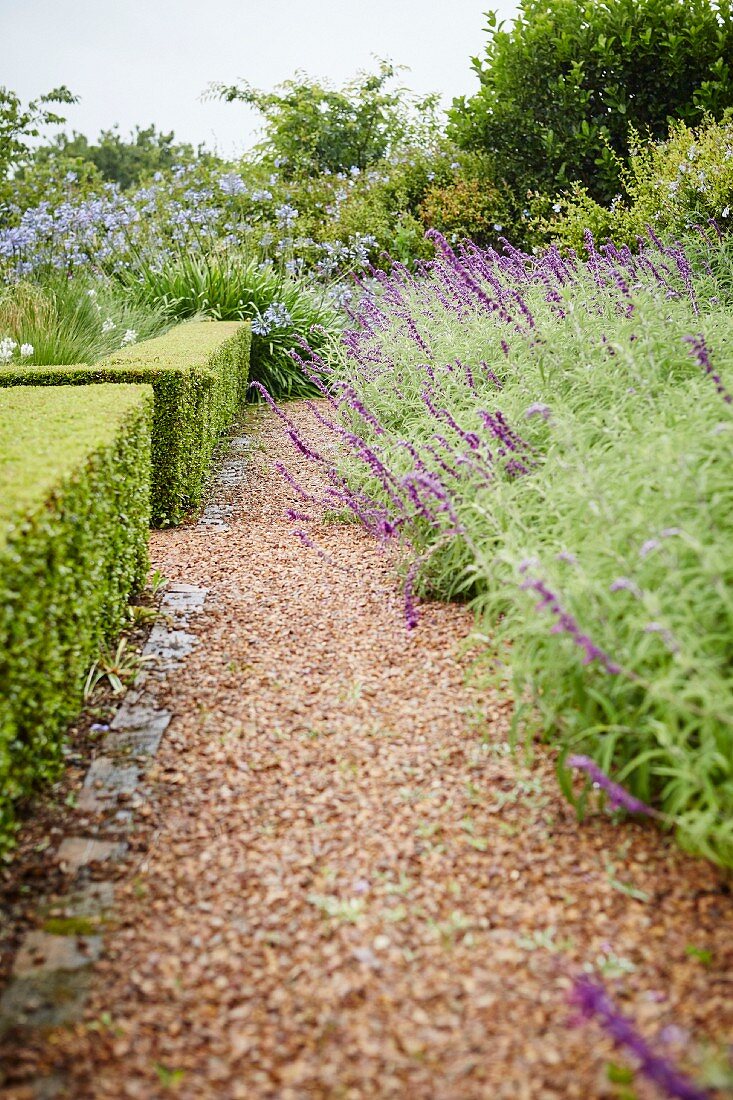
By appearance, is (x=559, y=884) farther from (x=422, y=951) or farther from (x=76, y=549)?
(x=76, y=549)

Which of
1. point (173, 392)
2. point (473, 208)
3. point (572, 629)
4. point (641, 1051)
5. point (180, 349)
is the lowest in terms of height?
point (641, 1051)

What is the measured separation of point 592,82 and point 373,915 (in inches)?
433

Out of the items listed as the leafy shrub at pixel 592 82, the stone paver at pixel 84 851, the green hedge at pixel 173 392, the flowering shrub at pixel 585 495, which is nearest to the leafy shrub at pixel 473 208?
the leafy shrub at pixel 592 82

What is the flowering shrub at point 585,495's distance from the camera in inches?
87.2

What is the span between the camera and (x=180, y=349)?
6000 mm

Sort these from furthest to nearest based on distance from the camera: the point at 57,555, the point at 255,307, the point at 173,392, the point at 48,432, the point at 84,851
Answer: the point at 255,307 < the point at 173,392 < the point at 48,432 < the point at 57,555 < the point at 84,851

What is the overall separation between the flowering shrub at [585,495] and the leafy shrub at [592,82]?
4505 millimetres

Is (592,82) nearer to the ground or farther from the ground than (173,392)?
farther from the ground

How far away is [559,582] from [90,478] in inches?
62.4

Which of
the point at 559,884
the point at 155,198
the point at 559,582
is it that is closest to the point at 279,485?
the point at 559,582

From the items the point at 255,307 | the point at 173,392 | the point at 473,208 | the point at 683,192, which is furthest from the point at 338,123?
the point at 173,392

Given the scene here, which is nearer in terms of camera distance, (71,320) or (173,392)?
(173,392)

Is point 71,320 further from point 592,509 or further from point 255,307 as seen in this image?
point 592,509

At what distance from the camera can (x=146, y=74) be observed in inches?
696
